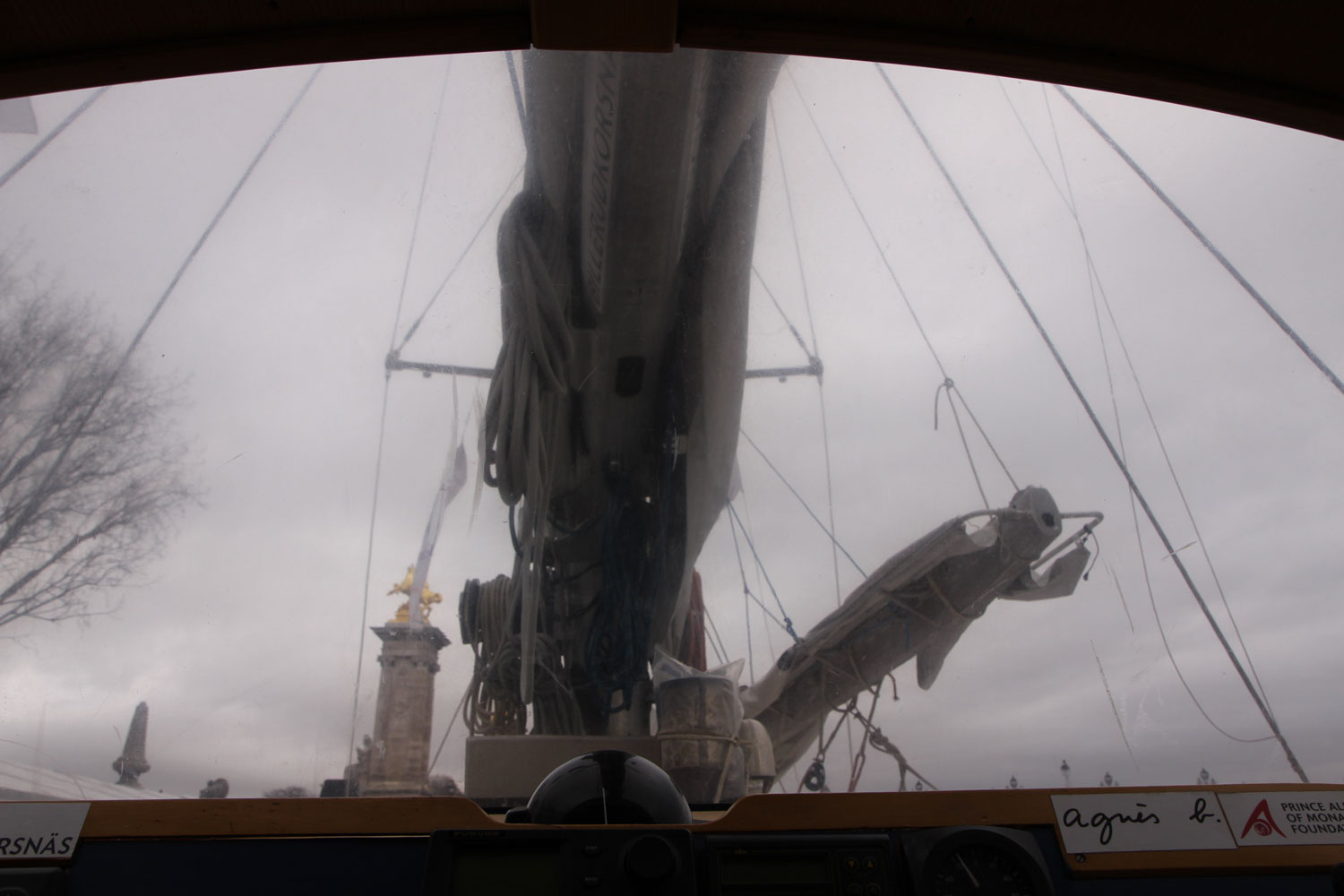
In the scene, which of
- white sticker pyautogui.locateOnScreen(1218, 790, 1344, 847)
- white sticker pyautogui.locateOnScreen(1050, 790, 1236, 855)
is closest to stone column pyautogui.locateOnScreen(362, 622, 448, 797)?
white sticker pyautogui.locateOnScreen(1050, 790, 1236, 855)

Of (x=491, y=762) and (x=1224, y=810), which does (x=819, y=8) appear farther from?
(x=491, y=762)

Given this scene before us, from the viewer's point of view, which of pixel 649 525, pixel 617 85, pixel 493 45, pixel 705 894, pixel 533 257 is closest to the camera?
pixel 705 894

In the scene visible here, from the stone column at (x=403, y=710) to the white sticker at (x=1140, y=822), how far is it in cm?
101

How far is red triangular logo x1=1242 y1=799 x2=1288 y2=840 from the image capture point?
96 centimetres

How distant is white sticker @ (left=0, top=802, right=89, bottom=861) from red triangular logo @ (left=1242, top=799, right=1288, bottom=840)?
1.30 metres

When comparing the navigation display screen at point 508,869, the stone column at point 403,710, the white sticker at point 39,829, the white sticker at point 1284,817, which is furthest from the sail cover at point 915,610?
the white sticker at point 39,829

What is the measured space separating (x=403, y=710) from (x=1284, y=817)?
137 cm

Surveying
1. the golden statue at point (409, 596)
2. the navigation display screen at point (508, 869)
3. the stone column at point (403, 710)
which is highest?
the golden statue at point (409, 596)

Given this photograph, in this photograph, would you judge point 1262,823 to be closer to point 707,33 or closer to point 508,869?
point 508,869

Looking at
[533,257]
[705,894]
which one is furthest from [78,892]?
[533,257]

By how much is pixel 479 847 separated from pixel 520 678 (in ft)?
3.37

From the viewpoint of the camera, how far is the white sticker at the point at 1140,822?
0.94 metres

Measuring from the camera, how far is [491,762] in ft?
5.62

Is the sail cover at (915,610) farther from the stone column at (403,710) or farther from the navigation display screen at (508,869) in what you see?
the navigation display screen at (508,869)
